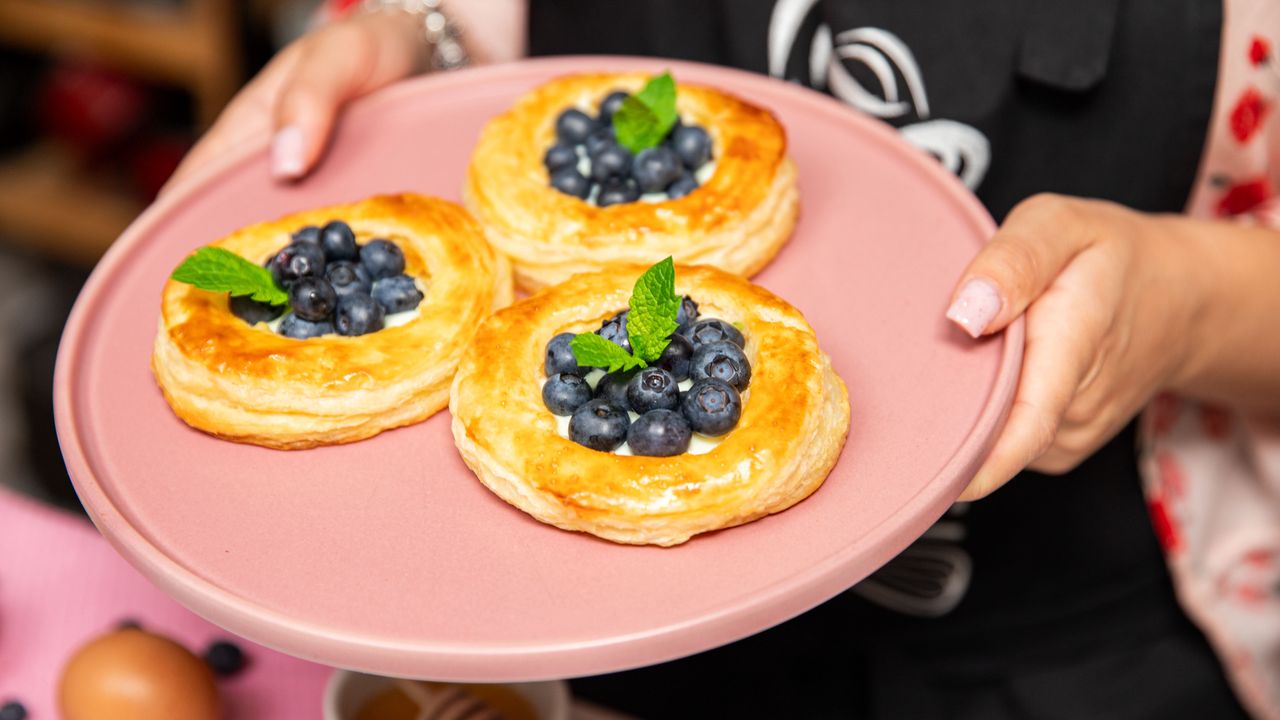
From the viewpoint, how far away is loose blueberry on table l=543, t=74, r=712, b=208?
1.98 metres

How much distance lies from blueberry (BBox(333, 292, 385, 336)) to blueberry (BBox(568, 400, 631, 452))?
397mm

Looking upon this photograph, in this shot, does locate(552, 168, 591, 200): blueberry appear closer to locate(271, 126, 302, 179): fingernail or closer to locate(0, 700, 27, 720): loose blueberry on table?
locate(271, 126, 302, 179): fingernail

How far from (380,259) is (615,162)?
0.45 meters

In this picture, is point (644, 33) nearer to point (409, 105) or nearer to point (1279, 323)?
point (409, 105)

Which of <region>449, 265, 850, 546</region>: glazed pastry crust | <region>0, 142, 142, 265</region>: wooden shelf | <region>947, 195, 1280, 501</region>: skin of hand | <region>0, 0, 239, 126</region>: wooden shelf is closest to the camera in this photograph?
<region>449, 265, 850, 546</region>: glazed pastry crust

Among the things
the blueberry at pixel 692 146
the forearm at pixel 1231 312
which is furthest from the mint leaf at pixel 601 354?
the forearm at pixel 1231 312

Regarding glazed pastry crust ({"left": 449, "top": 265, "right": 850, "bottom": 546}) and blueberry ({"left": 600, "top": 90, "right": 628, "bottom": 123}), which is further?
blueberry ({"left": 600, "top": 90, "right": 628, "bottom": 123})

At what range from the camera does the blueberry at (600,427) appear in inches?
60.9

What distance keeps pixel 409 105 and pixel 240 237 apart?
572 millimetres

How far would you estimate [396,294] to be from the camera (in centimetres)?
180

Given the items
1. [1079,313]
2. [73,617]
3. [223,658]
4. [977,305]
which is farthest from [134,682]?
[1079,313]

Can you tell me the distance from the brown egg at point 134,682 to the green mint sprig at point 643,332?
79 cm

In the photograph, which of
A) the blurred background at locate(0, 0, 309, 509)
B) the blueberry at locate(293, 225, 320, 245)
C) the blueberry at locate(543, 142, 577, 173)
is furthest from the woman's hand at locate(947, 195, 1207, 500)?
the blurred background at locate(0, 0, 309, 509)

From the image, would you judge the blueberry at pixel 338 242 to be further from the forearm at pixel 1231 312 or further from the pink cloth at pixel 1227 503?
the pink cloth at pixel 1227 503
